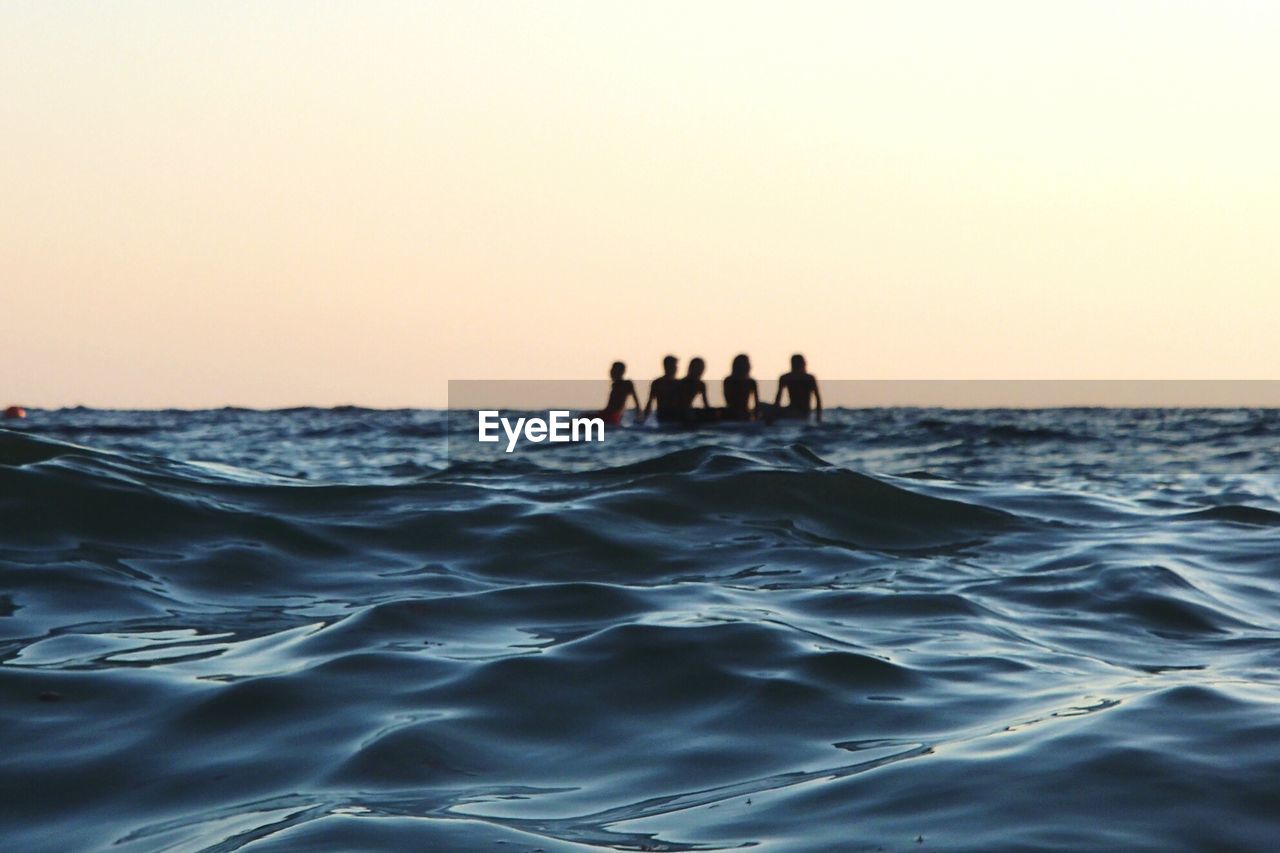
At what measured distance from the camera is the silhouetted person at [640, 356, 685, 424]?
65.3 feet

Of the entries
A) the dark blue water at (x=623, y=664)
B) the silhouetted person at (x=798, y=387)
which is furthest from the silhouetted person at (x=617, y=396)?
the dark blue water at (x=623, y=664)

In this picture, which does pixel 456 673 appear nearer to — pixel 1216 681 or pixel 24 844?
pixel 24 844

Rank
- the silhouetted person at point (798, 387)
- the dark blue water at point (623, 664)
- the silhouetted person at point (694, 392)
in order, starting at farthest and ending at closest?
the silhouetted person at point (798, 387) → the silhouetted person at point (694, 392) → the dark blue water at point (623, 664)

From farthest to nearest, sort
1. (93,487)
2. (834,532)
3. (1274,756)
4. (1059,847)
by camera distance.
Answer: (834,532) → (93,487) → (1274,756) → (1059,847)

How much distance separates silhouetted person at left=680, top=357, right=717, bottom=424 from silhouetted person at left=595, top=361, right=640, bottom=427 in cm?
112

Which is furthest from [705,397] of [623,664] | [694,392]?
[623,664]

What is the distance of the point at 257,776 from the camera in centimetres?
282

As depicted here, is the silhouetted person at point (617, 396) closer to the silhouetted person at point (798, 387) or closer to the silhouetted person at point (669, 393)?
the silhouetted person at point (669, 393)

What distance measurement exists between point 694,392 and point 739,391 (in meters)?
0.70

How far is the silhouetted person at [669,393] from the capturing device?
1989 cm

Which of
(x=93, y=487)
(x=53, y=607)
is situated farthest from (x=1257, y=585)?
(x=93, y=487)

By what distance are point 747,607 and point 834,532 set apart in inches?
88.2

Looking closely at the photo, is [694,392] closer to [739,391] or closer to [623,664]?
[739,391]

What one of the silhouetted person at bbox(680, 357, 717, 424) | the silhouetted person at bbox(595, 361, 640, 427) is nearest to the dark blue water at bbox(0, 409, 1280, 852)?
the silhouetted person at bbox(680, 357, 717, 424)
